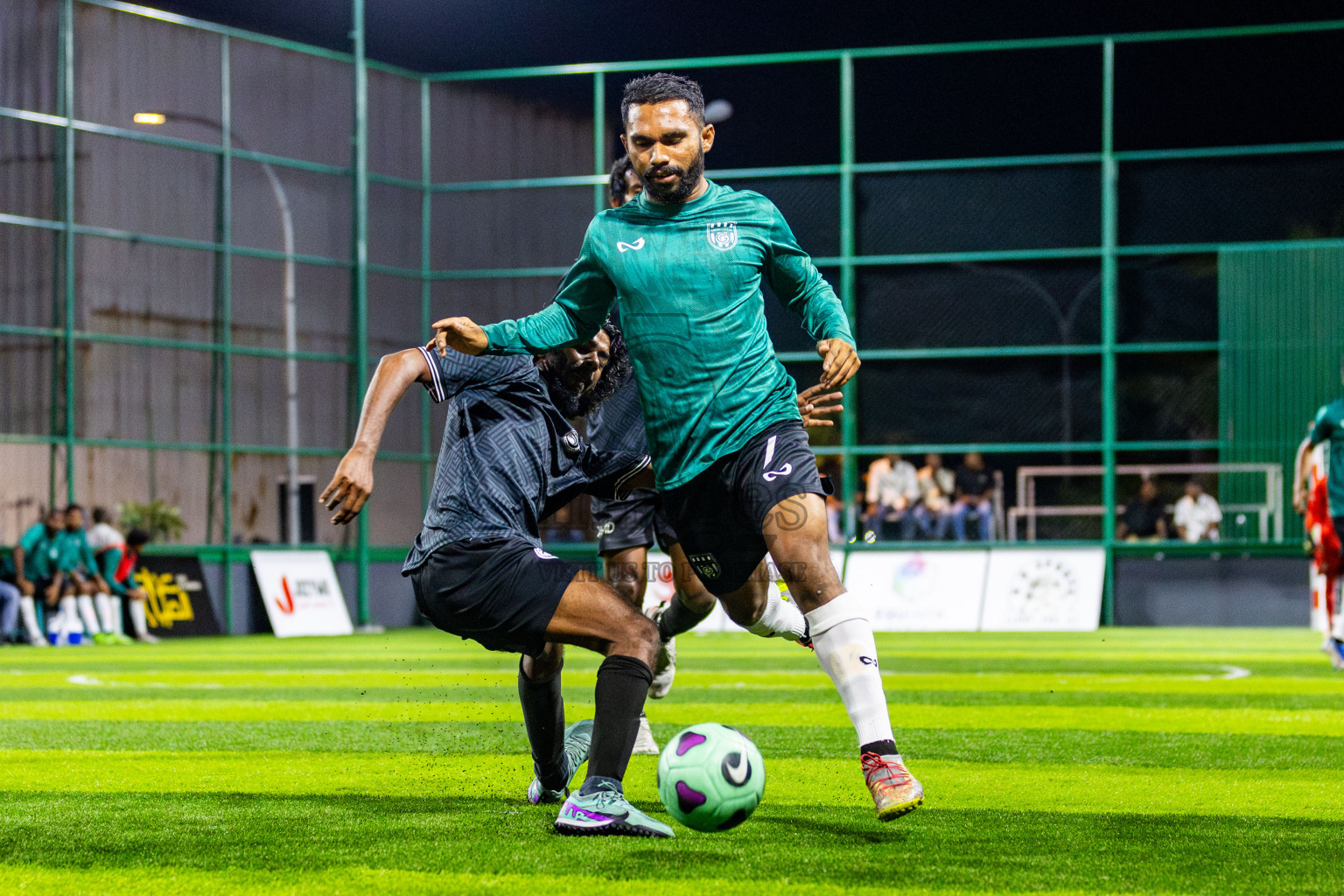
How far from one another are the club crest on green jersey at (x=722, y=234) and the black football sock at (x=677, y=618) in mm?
2527

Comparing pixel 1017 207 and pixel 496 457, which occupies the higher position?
pixel 1017 207

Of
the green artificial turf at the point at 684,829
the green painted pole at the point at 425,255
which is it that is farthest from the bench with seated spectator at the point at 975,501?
the green artificial turf at the point at 684,829

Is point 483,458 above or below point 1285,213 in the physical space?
below

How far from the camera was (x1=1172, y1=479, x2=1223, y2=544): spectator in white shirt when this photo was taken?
22.4m

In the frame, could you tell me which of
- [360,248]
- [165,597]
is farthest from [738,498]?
[360,248]

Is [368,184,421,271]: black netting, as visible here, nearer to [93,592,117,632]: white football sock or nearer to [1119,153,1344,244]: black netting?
[93,592,117,632]: white football sock

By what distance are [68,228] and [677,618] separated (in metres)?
17.4

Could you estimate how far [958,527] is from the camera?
22766 millimetres

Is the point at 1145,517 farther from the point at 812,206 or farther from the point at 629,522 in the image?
the point at 629,522

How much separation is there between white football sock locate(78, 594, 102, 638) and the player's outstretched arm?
16.2m

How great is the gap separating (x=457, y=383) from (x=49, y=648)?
49.9ft

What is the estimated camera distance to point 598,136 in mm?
25688

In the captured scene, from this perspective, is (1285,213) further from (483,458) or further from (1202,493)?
(483,458)

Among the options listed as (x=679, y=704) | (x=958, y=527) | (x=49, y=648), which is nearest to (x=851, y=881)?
(x=679, y=704)
